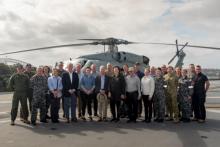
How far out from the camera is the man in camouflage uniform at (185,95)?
1102 centimetres

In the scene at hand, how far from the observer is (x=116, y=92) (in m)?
11.0

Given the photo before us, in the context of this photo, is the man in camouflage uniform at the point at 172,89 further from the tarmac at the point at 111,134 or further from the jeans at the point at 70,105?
the jeans at the point at 70,105

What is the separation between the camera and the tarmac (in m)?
8.03

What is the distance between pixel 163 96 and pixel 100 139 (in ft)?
10.9

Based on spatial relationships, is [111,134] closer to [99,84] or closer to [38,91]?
[99,84]

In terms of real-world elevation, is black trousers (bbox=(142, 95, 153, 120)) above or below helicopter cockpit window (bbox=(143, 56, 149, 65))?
below

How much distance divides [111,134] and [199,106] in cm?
346

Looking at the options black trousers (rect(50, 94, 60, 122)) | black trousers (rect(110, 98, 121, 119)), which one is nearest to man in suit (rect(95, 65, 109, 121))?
black trousers (rect(110, 98, 121, 119))

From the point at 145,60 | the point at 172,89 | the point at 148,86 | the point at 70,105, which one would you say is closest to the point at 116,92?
the point at 148,86

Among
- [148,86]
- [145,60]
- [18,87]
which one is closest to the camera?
[18,87]

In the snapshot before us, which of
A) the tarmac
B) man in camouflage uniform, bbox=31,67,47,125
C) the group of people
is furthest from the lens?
the group of people

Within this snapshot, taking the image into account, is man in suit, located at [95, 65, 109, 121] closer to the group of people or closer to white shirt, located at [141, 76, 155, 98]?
the group of people

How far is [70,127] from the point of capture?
400 inches

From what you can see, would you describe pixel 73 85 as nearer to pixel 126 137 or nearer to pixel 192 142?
pixel 126 137
